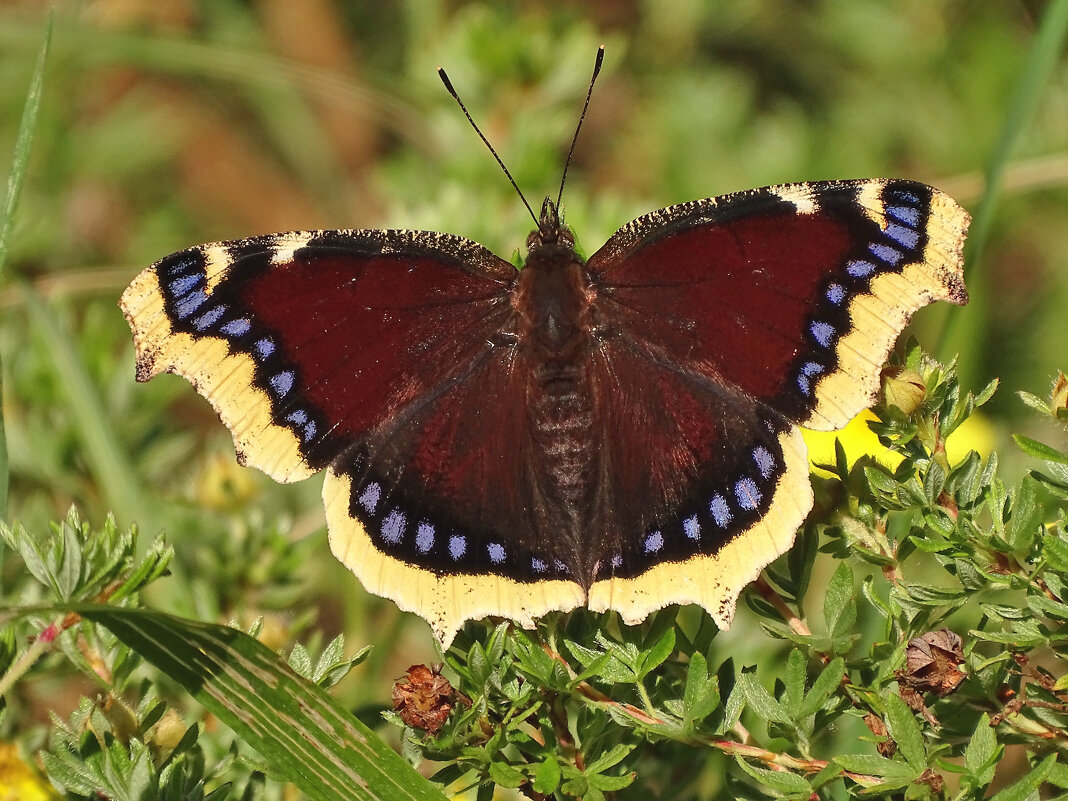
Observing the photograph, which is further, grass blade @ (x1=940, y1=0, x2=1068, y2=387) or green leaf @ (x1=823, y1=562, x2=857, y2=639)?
grass blade @ (x1=940, y1=0, x2=1068, y2=387)

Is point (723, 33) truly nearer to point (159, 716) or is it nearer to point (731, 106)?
point (731, 106)

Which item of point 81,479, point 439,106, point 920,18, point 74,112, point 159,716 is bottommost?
point 159,716

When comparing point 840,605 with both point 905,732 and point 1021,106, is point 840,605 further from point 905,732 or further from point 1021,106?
point 1021,106

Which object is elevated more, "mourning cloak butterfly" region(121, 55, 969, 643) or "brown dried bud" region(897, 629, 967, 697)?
"mourning cloak butterfly" region(121, 55, 969, 643)

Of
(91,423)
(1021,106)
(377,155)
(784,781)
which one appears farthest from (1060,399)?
(377,155)

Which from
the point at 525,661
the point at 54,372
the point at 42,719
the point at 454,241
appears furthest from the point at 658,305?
the point at 42,719

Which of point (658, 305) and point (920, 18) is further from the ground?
point (920, 18)

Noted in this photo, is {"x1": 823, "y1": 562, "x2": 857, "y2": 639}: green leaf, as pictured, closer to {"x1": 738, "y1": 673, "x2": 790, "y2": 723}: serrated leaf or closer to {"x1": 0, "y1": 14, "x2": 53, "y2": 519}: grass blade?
{"x1": 738, "y1": 673, "x2": 790, "y2": 723}: serrated leaf

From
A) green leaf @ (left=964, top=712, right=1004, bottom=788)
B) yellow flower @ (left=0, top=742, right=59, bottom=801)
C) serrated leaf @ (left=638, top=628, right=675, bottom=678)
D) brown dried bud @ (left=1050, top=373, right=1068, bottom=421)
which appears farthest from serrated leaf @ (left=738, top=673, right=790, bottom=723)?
yellow flower @ (left=0, top=742, right=59, bottom=801)
